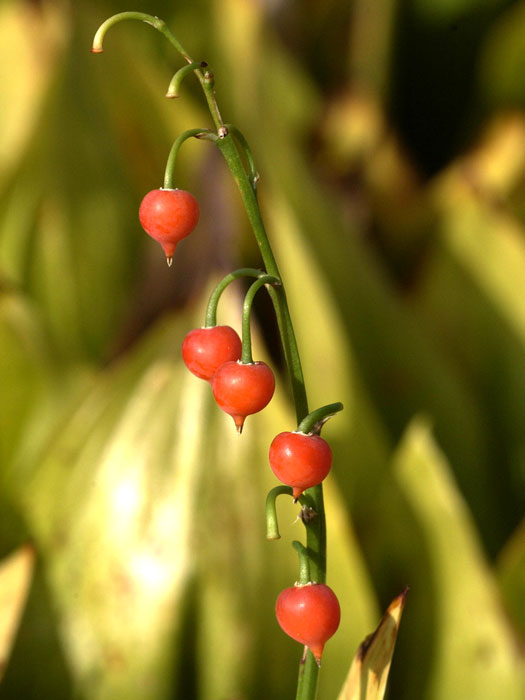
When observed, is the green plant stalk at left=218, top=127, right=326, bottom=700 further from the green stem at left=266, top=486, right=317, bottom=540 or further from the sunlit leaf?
the sunlit leaf

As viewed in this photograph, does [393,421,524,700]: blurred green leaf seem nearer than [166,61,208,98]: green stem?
No

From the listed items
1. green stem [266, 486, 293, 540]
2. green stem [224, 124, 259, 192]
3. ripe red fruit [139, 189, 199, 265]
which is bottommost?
green stem [266, 486, 293, 540]

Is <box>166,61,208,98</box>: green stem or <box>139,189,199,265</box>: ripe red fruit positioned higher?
<box>166,61,208,98</box>: green stem

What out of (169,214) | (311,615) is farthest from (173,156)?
(311,615)

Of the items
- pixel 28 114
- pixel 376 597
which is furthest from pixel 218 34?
pixel 376 597

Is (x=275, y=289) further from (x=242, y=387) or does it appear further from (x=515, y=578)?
(x=515, y=578)

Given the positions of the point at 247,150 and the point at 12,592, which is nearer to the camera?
the point at 247,150

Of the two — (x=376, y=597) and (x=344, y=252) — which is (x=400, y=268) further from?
(x=376, y=597)

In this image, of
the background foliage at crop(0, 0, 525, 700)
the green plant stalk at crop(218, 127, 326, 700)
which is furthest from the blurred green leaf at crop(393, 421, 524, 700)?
the green plant stalk at crop(218, 127, 326, 700)
